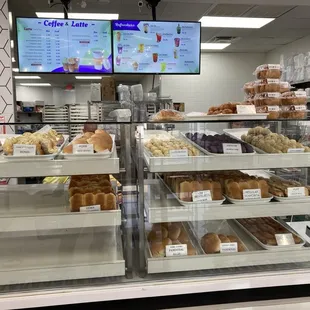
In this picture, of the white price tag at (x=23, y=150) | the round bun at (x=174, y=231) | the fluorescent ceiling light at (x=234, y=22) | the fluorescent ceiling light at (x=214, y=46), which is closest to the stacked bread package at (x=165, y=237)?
the round bun at (x=174, y=231)

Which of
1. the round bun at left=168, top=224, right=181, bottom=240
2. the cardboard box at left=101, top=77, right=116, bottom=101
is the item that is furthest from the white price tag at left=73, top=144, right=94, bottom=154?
the cardboard box at left=101, top=77, right=116, bottom=101

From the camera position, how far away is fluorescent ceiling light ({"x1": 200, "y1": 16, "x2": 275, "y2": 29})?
15.2 feet

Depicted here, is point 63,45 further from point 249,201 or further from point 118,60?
point 249,201

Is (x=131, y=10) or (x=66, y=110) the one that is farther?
(x=66, y=110)

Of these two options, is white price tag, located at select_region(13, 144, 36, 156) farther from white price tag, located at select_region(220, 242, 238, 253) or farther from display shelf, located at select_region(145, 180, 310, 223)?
white price tag, located at select_region(220, 242, 238, 253)

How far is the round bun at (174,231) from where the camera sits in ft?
5.14

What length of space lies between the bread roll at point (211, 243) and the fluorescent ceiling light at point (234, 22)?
12.5 ft

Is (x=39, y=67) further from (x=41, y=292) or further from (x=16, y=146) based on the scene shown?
(x=41, y=292)

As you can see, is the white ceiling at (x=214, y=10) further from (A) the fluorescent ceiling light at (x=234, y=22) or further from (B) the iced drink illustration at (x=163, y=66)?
(B) the iced drink illustration at (x=163, y=66)

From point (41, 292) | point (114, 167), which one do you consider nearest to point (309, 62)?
point (114, 167)

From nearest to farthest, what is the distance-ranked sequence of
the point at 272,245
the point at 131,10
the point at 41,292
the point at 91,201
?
the point at 41,292 → the point at 91,201 → the point at 272,245 → the point at 131,10

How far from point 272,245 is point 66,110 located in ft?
17.5

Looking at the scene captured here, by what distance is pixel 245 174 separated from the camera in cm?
170

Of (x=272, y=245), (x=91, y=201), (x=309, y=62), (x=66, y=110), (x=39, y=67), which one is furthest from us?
(x=66, y=110)
